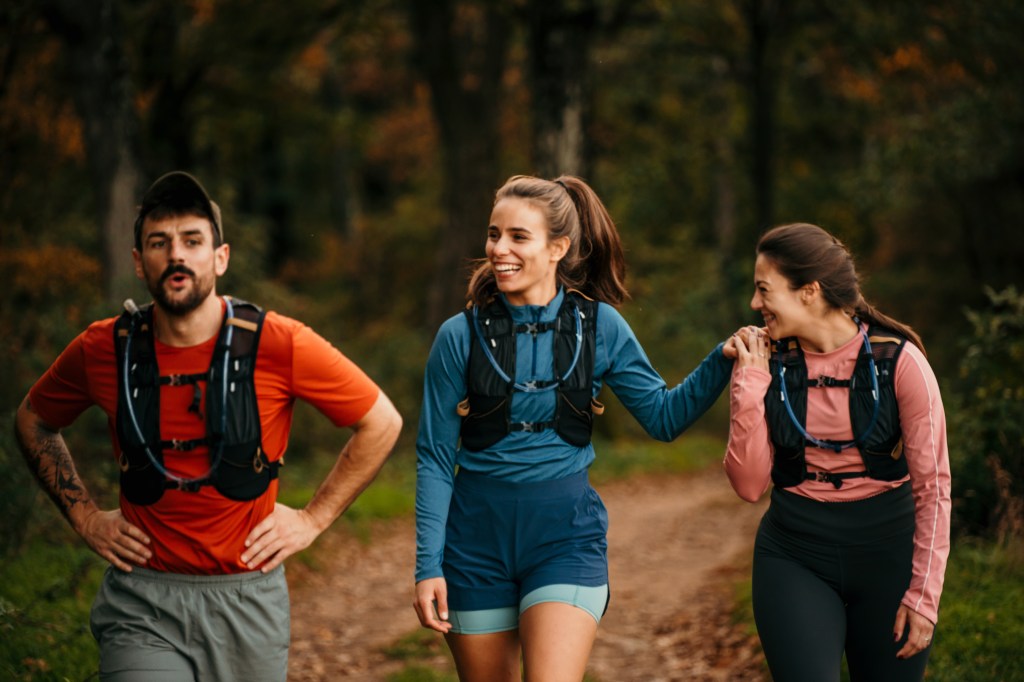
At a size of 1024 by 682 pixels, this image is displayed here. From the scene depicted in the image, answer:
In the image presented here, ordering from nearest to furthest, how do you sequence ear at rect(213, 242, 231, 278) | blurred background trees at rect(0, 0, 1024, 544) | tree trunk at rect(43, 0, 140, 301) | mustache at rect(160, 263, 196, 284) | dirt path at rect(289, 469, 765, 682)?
mustache at rect(160, 263, 196, 284), ear at rect(213, 242, 231, 278), dirt path at rect(289, 469, 765, 682), tree trunk at rect(43, 0, 140, 301), blurred background trees at rect(0, 0, 1024, 544)

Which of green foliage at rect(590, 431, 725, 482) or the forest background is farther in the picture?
green foliage at rect(590, 431, 725, 482)

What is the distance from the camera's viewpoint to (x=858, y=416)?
3.71m

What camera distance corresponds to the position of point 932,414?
3.63m

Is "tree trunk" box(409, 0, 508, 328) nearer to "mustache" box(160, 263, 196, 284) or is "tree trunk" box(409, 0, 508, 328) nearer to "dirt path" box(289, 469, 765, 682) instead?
"dirt path" box(289, 469, 765, 682)

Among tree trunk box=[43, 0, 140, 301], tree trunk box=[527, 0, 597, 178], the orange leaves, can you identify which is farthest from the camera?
tree trunk box=[527, 0, 597, 178]

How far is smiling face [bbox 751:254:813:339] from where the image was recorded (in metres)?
3.81

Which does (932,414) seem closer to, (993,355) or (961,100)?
(993,355)

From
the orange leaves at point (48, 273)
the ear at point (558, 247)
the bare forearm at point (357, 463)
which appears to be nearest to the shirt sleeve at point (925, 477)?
the ear at point (558, 247)

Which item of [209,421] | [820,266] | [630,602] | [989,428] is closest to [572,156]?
[630,602]

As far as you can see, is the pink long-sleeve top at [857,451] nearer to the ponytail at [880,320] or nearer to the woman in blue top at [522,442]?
the ponytail at [880,320]

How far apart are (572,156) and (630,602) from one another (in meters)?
7.59

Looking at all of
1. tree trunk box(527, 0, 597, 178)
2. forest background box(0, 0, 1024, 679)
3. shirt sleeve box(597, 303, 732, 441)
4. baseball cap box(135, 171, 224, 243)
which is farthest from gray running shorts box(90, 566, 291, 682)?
tree trunk box(527, 0, 597, 178)

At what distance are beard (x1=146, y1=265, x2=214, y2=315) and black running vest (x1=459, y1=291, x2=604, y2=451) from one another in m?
0.95

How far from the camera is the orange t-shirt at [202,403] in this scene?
355 cm
